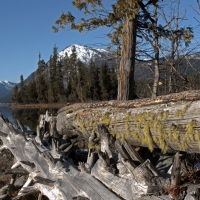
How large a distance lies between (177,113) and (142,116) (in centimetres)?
55

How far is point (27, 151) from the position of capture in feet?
15.1

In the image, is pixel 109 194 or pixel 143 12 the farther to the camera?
pixel 143 12

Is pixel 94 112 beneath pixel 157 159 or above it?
above

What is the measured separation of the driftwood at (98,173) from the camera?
2762 mm

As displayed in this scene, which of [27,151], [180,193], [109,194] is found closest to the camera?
[180,193]

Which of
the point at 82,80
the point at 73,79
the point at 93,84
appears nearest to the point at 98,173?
the point at 93,84

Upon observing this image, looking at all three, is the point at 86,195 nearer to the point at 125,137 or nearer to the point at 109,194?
the point at 109,194

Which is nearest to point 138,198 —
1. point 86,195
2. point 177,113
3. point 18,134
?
point 86,195

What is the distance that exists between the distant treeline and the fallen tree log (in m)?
48.1

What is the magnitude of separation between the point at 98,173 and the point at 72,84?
231 feet

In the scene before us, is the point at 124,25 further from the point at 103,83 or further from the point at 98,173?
the point at 103,83

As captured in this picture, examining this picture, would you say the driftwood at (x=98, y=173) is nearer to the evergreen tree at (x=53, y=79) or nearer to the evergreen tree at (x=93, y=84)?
the evergreen tree at (x=93, y=84)

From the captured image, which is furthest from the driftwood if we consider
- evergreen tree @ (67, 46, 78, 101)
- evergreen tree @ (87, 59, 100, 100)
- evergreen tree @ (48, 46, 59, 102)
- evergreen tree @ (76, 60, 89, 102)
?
evergreen tree @ (48, 46, 59, 102)

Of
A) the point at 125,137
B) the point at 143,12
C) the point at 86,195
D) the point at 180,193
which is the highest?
the point at 143,12
